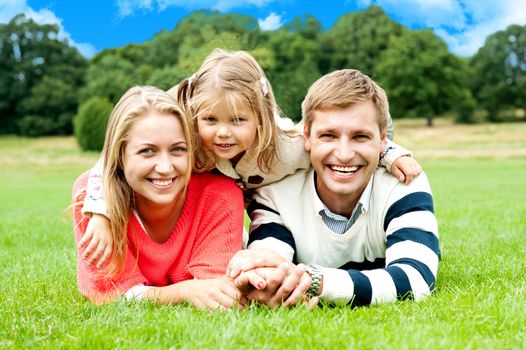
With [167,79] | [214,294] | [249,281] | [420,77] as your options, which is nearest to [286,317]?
[249,281]

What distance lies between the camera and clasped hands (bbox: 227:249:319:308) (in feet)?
10.9

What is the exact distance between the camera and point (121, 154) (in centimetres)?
400

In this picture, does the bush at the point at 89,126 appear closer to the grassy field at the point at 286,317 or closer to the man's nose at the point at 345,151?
the grassy field at the point at 286,317

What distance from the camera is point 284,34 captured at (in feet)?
227

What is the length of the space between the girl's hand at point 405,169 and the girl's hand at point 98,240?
1.93m

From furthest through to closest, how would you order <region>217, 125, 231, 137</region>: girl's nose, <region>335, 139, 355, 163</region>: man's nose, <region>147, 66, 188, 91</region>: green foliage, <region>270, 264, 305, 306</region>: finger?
<region>147, 66, 188, 91</region>: green foliage, <region>217, 125, 231, 137</region>: girl's nose, <region>335, 139, 355, 163</region>: man's nose, <region>270, 264, 305, 306</region>: finger

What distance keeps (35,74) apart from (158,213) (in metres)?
75.3

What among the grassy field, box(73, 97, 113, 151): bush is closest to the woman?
the grassy field

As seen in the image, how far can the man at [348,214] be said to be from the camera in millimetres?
3584

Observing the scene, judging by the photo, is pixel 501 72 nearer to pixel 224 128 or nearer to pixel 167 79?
pixel 167 79

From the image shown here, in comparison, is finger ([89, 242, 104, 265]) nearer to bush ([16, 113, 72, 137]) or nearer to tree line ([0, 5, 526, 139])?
tree line ([0, 5, 526, 139])

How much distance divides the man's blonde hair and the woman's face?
0.92 metres

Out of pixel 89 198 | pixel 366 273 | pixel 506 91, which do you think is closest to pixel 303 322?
pixel 366 273

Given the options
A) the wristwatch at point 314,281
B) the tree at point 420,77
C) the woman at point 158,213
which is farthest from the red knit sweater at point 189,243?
the tree at point 420,77
